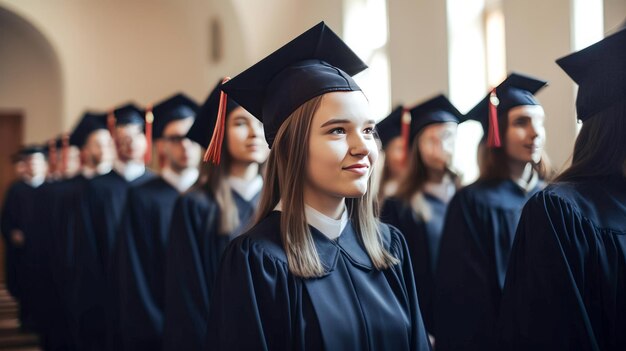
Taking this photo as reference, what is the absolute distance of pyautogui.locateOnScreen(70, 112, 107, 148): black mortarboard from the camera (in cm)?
613

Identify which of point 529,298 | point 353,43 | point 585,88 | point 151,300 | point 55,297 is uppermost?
point 353,43

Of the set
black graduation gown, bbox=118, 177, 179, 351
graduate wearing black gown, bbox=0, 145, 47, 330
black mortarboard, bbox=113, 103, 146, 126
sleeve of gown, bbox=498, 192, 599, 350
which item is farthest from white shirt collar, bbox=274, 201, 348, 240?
graduate wearing black gown, bbox=0, 145, 47, 330

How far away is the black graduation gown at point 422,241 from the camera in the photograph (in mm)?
4336

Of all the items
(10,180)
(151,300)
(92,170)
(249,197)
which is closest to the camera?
(249,197)

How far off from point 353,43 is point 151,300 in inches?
220

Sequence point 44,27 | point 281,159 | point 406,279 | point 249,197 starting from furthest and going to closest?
point 44,27
point 249,197
point 406,279
point 281,159

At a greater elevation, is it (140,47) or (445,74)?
(140,47)

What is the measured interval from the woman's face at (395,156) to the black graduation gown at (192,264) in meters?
2.30

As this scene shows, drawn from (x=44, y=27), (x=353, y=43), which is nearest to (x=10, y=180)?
(x=44, y=27)

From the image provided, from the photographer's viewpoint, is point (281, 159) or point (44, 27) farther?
point (44, 27)

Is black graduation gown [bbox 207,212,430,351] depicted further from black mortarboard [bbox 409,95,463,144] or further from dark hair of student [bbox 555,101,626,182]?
black mortarboard [bbox 409,95,463,144]

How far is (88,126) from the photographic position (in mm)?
6266

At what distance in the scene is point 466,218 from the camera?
3.44m

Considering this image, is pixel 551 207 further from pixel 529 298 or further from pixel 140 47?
pixel 140 47
